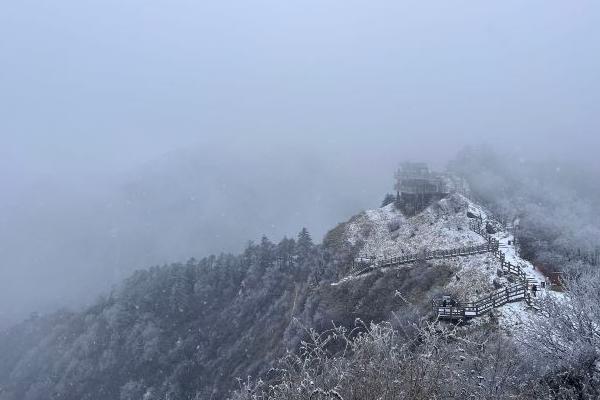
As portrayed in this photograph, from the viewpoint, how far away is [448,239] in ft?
129

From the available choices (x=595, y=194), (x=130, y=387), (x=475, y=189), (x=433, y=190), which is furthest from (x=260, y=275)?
(x=595, y=194)

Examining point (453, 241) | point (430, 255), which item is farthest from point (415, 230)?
point (430, 255)

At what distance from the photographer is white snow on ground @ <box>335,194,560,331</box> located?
29.9 metres

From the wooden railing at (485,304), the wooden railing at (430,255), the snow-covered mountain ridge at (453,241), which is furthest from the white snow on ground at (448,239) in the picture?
the wooden railing at (430,255)

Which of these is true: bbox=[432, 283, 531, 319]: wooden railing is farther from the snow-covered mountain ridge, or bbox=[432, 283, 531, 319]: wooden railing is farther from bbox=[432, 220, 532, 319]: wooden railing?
the snow-covered mountain ridge

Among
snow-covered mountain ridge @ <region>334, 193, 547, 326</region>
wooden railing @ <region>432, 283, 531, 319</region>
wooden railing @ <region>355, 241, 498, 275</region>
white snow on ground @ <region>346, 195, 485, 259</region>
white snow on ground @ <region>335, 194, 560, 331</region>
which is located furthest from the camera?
white snow on ground @ <region>346, 195, 485, 259</region>

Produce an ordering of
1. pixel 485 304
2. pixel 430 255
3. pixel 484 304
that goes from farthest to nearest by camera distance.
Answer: pixel 430 255
pixel 485 304
pixel 484 304

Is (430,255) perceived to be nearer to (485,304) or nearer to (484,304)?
(485,304)

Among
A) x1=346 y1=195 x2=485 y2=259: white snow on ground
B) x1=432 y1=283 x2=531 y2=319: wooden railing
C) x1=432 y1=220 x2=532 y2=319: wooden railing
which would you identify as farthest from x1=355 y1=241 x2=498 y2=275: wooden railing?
x1=432 y1=283 x2=531 y2=319: wooden railing

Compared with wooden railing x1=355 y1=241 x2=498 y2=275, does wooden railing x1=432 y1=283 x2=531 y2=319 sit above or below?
above

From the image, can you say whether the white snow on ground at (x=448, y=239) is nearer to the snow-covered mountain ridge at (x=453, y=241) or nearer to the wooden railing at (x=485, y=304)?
the snow-covered mountain ridge at (x=453, y=241)

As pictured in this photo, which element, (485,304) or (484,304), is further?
(485,304)

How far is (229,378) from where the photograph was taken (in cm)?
4566

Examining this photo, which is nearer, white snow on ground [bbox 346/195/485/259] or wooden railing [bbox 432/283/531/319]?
wooden railing [bbox 432/283/531/319]
